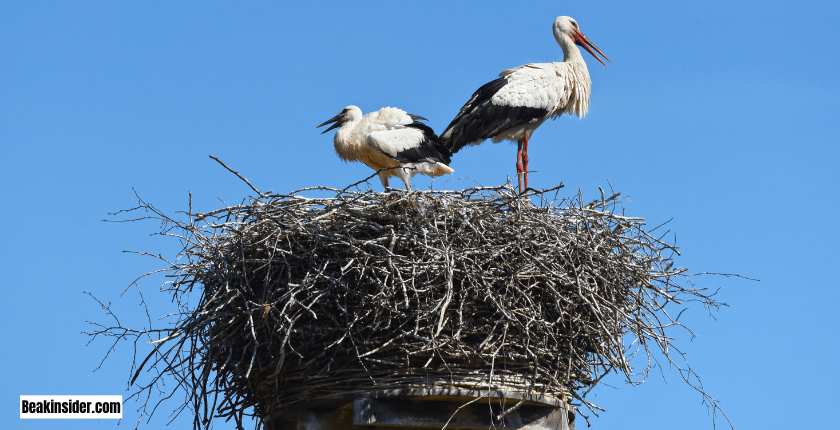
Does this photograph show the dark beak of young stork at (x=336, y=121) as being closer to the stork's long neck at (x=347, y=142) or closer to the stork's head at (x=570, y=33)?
the stork's long neck at (x=347, y=142)

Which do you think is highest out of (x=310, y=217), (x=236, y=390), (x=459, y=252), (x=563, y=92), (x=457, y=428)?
(x=563, y=92)

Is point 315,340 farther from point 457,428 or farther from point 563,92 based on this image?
point 563,92

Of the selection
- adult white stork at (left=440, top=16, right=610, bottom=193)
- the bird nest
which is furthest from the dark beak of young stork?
the bird nest

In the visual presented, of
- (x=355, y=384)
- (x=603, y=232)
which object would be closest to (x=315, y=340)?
(x=355, y=384)

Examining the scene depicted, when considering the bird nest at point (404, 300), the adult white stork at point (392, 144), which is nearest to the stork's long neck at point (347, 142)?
the adult white stork at point (392, 144)

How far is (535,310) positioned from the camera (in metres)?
4.91

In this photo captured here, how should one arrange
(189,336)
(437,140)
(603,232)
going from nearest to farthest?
(189,336), (603,232), (437,140)

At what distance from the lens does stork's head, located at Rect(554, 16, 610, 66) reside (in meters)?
8.90

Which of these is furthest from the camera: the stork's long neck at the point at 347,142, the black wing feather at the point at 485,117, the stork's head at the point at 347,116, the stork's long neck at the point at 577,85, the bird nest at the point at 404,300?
the stork's head at the point at 347,116

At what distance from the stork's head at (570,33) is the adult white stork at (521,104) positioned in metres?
0.36

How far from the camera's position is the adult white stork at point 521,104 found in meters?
8.05

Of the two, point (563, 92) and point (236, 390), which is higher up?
point (563, 92)

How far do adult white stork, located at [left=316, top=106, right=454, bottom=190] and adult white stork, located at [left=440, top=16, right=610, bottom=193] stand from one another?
26 centimetres

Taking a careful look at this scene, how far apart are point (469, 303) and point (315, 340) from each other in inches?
31.8
